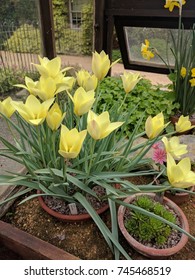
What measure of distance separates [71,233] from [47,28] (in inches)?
77.0

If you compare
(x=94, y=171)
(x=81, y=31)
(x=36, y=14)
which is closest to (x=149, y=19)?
(x=81, y=31)

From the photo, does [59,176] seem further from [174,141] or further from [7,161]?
[7,161]

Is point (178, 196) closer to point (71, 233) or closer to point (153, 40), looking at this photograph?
point (71, 233)

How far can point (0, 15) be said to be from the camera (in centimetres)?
194

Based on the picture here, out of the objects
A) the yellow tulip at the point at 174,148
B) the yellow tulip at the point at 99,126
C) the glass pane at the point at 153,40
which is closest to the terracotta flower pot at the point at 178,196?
the yellow tulip at the point at 174,148

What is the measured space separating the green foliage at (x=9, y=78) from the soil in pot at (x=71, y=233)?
173 centimetres

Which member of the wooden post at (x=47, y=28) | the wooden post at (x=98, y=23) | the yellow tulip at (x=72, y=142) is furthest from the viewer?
the wooden post at (x=98, y=23)

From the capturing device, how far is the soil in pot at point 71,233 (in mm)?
864

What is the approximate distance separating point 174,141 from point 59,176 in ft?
1.44

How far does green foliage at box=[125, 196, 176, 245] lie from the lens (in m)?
0.83

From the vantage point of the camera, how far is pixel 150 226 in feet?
2.74

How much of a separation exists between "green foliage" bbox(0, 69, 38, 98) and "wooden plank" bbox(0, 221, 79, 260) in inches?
73.5

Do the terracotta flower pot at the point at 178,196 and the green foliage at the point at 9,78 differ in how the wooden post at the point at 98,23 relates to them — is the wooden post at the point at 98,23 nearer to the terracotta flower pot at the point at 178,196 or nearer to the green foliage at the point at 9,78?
the green foliage at the point at 9,78

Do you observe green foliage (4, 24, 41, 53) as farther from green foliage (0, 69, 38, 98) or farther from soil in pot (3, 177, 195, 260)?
soil in pot (3, 177, 195, 260)
